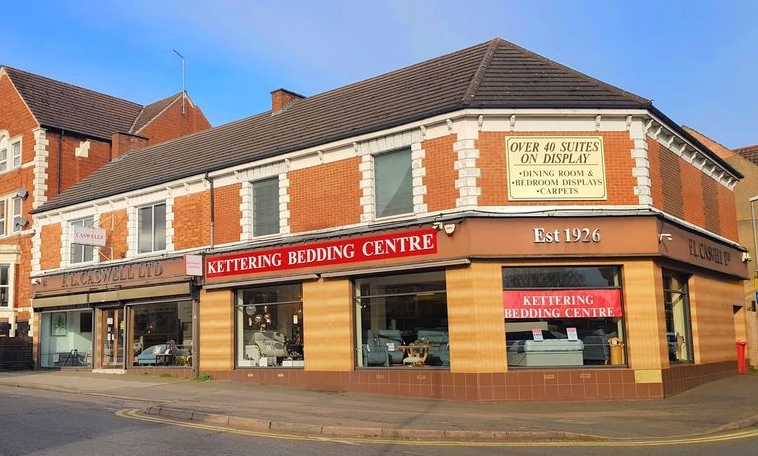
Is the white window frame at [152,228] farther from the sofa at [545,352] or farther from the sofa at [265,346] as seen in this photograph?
the sofa at [545,352]

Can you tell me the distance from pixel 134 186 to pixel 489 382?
14002mm

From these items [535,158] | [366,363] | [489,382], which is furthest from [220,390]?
[535,158]

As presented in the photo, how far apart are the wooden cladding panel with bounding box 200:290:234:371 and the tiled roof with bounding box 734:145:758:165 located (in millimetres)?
22851

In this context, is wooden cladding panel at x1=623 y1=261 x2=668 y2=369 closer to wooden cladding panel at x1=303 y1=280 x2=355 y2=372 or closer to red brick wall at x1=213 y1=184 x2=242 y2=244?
wooden cladding panel at x1=303 y1=280 x2=355 y2=372

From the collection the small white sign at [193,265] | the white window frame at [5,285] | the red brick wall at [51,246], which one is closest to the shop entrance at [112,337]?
the red brick wall at [51,246]

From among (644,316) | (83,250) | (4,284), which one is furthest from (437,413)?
(4,284)

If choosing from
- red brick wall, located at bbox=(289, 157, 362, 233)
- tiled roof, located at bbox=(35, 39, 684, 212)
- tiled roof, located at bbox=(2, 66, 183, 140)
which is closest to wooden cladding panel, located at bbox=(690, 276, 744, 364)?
tiled roof, located at bbox=(35, 39, 684, 212)

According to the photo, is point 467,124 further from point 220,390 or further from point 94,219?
point 94,219

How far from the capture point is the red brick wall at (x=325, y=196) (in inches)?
709

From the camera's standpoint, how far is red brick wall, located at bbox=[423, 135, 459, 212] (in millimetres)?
16234

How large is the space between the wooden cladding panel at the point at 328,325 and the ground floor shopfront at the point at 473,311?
3 centimetres

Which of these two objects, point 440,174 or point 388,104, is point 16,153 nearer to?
point 388,104

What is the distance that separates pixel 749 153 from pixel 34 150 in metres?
31.1

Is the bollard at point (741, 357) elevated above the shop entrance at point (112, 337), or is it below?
below
